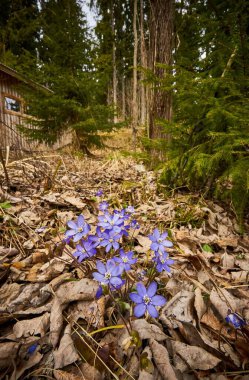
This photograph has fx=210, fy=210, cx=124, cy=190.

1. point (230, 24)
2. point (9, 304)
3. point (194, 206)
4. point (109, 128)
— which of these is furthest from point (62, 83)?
point (9, 304)

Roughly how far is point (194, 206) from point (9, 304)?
1854 millimetres

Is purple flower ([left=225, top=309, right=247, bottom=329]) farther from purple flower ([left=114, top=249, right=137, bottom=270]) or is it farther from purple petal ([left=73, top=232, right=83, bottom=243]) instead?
purple petal ([left=73, top=232, right=83, bottom=243])

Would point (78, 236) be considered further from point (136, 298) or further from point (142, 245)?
point (142, 245)

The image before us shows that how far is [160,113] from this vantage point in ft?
11.3

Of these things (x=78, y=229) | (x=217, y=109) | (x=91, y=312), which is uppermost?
(x=217, y=109)

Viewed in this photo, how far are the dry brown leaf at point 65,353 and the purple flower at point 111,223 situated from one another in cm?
48

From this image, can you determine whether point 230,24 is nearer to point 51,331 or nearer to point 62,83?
point 51,331

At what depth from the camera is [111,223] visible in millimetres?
1082

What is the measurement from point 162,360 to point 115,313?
288mm

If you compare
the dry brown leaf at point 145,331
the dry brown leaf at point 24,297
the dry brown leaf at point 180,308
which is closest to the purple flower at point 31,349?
the dry brown leaf at point 24,297

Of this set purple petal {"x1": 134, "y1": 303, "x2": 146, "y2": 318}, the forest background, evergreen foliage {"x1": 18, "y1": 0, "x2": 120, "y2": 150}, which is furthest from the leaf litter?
evergreen foliage {"x1": 18, "y1": 0, "x2": 120, "y2": 150}

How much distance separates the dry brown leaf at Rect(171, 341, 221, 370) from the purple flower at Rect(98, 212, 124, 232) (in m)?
0.55

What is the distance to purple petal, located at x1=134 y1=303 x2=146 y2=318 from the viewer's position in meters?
0.73

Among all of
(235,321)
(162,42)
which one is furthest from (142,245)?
(162,42)
